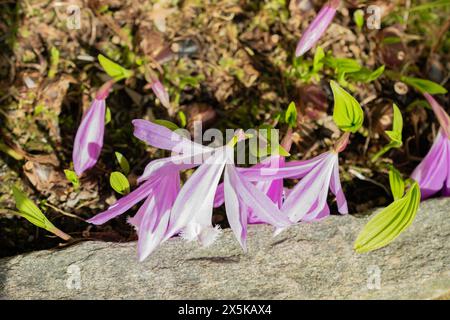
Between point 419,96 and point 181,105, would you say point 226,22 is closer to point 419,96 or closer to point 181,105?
point 181,105

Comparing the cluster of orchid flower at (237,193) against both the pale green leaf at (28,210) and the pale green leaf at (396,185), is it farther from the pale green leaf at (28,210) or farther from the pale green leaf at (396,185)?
the pale green leaf at (28,210)

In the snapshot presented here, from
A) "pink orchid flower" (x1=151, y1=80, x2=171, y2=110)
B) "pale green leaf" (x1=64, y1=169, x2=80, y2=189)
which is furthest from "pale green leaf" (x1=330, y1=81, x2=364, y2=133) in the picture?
"pale green leaf" (x1=64, y1=169, x2=80, y2=189)

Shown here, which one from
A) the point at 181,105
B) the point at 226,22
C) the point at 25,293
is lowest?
the point at 25,293

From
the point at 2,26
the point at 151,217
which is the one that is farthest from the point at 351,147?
the point at 2,26

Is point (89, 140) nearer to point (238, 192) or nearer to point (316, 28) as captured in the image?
point (238, 192)

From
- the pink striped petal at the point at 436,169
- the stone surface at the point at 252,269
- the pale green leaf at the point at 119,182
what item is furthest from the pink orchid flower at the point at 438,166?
the pale green leaf at the point at 119,182

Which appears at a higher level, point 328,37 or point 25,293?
point 328,37

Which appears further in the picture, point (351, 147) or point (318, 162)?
point (351, 147)
